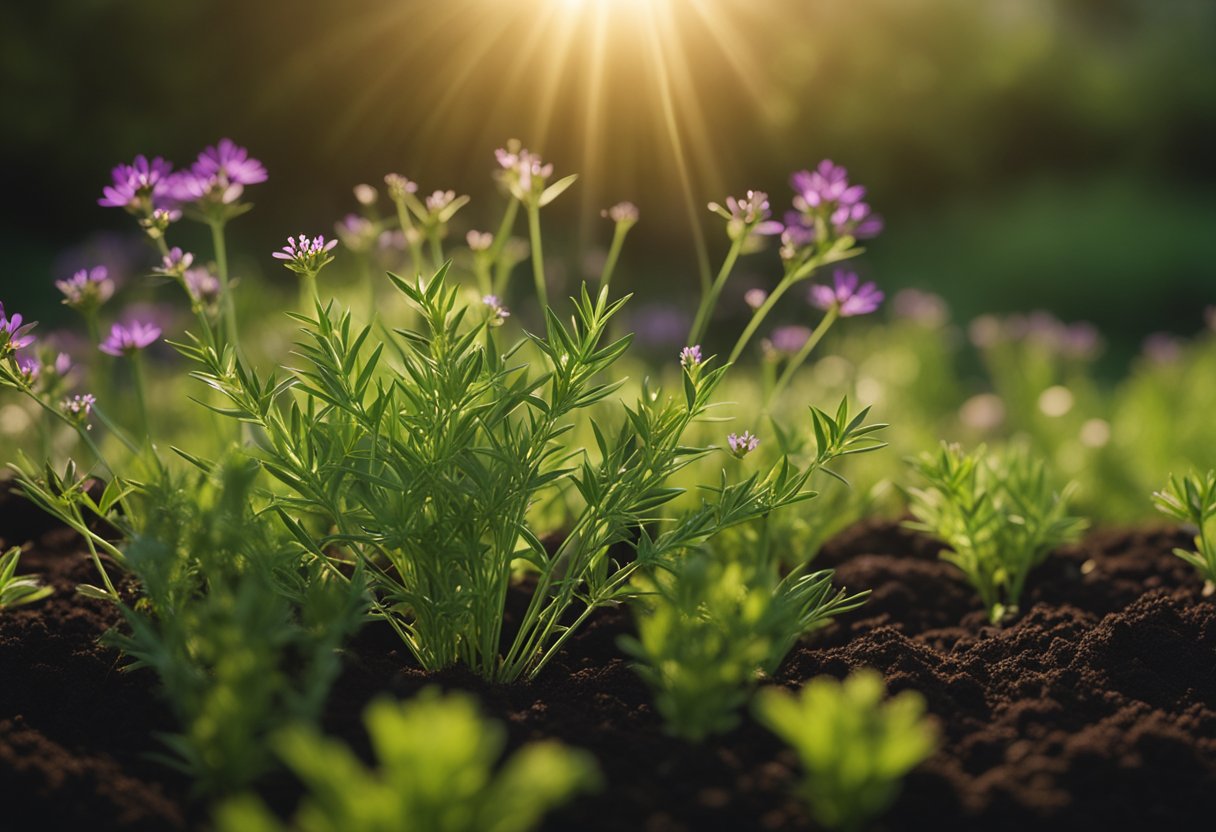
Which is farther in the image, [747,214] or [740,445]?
[747,214]

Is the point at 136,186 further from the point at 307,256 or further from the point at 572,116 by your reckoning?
the point at 572,116

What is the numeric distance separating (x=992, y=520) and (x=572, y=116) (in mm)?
6457

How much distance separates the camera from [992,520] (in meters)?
2.30

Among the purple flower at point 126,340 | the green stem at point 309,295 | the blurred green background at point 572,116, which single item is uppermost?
the blurred green background at point 572,116

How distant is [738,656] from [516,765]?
350 mm

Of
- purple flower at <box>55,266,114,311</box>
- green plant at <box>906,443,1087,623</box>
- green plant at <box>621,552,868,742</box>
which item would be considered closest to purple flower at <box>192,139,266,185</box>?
purple flower at <box>55,266,114,311</box>

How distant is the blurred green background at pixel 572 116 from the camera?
306 inches

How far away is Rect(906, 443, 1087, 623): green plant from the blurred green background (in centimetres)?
433

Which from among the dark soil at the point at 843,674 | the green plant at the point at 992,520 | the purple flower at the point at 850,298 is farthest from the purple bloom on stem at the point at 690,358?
the green plant at the point at 992,520

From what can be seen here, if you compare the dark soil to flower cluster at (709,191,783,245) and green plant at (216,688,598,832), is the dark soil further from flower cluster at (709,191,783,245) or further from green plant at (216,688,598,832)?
flower cluster at (709,191,783,245)

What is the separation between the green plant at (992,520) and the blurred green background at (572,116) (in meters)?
4.33

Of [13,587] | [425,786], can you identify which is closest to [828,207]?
[425,786]

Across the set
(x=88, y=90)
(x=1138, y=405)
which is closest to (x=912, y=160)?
(x=1138, y=405)

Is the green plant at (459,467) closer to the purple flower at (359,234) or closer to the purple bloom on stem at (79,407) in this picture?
the purple bloom on stem at (79,407)
